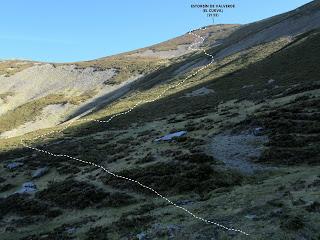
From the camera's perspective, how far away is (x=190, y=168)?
3441 centimetres

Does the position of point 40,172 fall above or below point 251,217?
above

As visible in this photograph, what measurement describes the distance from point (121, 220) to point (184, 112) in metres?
44.4

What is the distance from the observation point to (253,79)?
8281 cm

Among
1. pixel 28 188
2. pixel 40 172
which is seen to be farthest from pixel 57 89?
pixel 28 188

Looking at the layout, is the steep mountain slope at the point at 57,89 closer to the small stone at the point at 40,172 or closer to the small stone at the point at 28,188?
the small stone at the point at 40,172

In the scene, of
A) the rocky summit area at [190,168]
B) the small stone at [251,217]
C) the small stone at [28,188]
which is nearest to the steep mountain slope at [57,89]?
the rocky summit area at [190,168]

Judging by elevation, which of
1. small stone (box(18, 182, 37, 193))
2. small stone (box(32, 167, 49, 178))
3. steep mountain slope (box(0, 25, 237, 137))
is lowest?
small stone (box(18, 182, 37, 193))

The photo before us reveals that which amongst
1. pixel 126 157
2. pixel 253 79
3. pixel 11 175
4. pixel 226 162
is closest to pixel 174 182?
pixel 226 162

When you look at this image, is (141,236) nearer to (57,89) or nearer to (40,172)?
(40,172)

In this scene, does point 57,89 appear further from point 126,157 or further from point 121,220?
point 121,220

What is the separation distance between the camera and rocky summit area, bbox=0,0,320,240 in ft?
73.9

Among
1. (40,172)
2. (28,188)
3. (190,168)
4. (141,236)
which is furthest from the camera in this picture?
(40,172)

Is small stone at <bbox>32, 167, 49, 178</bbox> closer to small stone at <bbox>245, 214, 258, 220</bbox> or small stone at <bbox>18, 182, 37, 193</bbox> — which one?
small stone at <bbox>18, 182, 37, 193</bbox>

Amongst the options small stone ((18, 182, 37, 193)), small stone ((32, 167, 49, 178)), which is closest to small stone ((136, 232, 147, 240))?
small stone ((18, 182, 37, 193))
